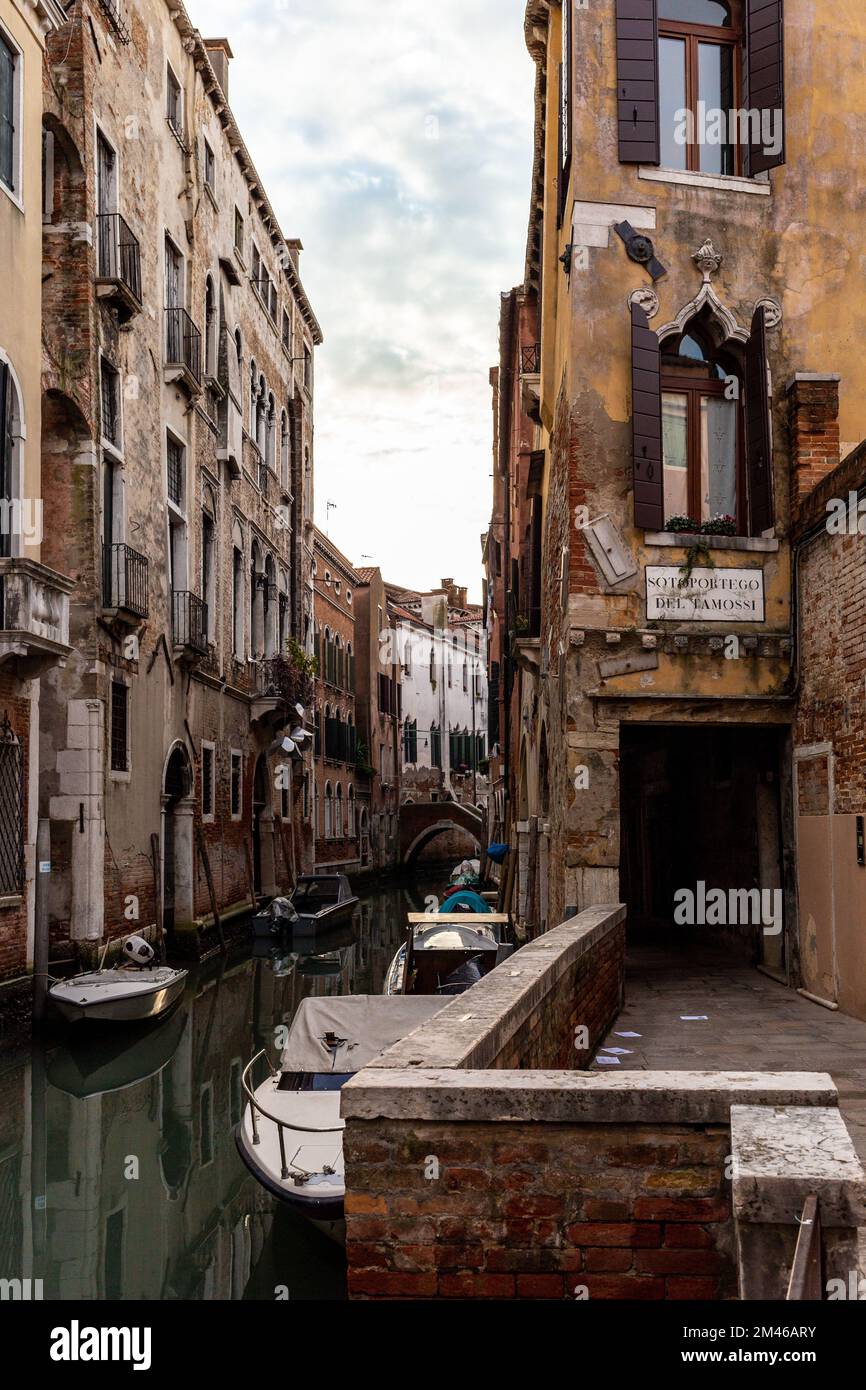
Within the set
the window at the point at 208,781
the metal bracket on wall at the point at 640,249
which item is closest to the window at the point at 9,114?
the metal bracket on wall at the point at 640,249

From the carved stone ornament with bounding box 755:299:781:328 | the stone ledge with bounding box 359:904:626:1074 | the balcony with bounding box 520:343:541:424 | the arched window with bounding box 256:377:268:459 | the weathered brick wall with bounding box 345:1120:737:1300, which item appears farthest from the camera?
the arched window with bounding box 256:377:268:459

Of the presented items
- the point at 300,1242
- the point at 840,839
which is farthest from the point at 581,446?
the point at 300,1242

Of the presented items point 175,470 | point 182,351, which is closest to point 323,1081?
point 175,470

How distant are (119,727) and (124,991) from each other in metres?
4.11

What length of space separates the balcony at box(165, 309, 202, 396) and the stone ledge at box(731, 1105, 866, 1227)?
53.9ft

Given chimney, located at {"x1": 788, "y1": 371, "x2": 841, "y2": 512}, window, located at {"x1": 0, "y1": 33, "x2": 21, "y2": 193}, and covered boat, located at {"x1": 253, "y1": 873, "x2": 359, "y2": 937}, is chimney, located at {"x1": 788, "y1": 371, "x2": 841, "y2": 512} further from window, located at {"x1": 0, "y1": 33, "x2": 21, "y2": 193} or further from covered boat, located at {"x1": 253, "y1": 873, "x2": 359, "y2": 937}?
covered boat, located at {"x1": 253, "y1": 873, "x2": 359, "y2": 937}

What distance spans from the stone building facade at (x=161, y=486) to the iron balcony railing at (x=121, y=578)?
30 mm

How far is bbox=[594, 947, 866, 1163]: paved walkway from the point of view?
20.2 ft

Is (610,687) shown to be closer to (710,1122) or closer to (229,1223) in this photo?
(229,1223)

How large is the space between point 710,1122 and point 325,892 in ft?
70.2

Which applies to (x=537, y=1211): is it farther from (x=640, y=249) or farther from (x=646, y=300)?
(x=640, y=249)

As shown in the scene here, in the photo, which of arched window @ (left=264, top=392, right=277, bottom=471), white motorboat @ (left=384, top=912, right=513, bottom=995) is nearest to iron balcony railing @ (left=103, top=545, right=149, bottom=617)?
white motorboat @ (left=384, top=912, right=513, bottom=995)

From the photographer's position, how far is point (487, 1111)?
3.20 meters
